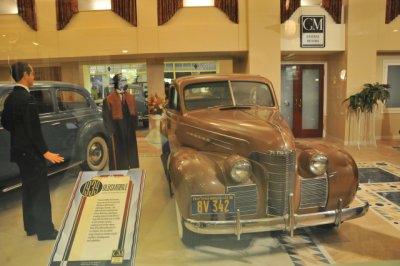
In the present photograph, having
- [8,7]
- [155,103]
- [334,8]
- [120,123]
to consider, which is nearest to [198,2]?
[155,103]

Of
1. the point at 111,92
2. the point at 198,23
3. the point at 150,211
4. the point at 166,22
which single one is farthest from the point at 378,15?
the point at 150,211

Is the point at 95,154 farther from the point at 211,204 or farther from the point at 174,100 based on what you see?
the point at 211,204

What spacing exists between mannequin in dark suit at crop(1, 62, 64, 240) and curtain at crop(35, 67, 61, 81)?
0.26ft

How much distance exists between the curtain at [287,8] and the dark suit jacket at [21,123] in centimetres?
194

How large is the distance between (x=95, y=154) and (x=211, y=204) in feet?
3.27

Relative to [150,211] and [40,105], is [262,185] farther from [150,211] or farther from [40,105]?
[40,105]

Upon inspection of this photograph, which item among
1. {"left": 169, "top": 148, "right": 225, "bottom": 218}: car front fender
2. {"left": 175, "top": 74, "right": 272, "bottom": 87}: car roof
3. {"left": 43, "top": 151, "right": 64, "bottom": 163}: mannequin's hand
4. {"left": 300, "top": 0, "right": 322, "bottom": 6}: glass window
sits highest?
{"left": 300, "top": 0, "right": 322, "bottom": 6}: glass window

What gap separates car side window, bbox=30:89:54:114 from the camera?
193cm

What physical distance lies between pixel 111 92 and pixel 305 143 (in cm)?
154

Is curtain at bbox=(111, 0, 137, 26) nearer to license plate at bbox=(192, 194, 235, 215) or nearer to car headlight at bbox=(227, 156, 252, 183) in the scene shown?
car headlight at bbox=(227, 156, 252, 183)

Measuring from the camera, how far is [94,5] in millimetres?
2086

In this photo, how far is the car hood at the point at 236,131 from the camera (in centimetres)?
202

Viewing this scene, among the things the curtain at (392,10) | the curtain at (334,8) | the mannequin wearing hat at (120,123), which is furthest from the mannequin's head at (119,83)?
the curtain at (392,10)

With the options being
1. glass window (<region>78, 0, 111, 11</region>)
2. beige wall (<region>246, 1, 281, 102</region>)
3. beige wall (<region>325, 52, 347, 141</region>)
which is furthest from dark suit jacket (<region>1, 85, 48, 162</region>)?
beige wall (<region>325, 52, 347, 141</region>)
